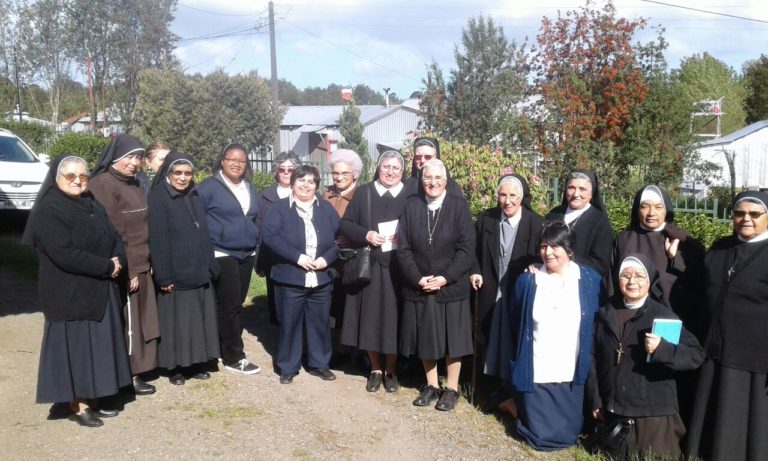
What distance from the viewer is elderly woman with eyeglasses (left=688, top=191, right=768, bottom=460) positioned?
3947mm

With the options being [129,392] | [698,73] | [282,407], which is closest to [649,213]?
[282,407]

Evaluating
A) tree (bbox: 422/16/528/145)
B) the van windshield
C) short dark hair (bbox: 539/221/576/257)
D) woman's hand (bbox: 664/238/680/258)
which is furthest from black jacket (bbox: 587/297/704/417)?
tree (bbox: 422/16/528/145)

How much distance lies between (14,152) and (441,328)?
11032 mm

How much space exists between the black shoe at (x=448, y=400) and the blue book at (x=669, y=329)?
5.73ft

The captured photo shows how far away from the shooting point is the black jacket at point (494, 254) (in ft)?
16.6

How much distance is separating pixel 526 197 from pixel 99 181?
10.3 feet

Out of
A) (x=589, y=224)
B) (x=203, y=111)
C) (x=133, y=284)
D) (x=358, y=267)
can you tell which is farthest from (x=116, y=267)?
(x=203, y=111)

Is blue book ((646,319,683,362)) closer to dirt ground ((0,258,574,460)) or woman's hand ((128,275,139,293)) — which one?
dirt ground ((0,258,574,460))

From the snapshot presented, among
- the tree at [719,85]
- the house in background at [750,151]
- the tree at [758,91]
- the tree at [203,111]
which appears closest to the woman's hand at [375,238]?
the tree at [203,111]

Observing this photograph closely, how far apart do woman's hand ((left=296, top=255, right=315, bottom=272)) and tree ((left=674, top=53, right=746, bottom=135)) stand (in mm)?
38599

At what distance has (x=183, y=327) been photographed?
559 cm

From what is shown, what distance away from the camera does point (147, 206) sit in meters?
5.43

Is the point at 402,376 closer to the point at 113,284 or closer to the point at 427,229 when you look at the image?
the point at 427,229

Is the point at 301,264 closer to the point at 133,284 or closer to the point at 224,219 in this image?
the point at 224,219
